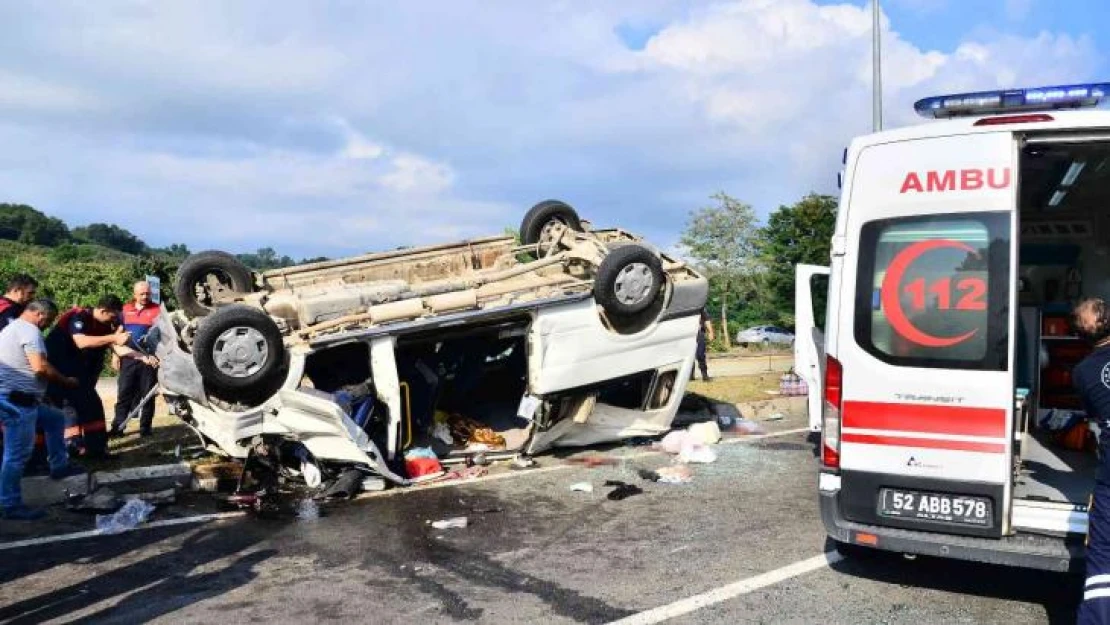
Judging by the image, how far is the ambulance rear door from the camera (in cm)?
388

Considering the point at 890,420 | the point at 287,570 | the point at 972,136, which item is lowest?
the point at 287,570

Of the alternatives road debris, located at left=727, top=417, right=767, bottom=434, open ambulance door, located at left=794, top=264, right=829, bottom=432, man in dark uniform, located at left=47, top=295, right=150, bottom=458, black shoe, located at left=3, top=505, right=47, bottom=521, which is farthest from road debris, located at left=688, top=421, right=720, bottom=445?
black shoe, located at left=3, top=505, right=47, bottom=521

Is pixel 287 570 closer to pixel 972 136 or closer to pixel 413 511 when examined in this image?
pixel 413 511

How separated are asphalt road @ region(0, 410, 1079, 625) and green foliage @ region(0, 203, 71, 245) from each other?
159 feet

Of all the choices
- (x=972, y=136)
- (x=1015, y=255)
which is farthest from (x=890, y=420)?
(x=972, y=136)

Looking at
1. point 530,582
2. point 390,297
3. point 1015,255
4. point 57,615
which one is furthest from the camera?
point 390,297

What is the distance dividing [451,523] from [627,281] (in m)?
2.86

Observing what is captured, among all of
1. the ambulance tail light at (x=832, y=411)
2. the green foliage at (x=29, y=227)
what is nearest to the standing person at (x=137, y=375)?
the ambulance tail light at (x=832, y=411)

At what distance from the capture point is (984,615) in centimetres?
400

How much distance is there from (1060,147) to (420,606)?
3.99 m

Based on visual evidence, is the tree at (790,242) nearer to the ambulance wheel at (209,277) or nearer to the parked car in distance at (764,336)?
the parked car in distance at (764,336)

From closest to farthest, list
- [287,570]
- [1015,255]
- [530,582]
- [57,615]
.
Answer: [1015,255] → [57,615] → [530,582] → [287,570]

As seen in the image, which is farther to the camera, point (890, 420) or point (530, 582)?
point (530, 582)

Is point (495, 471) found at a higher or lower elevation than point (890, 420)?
lower
